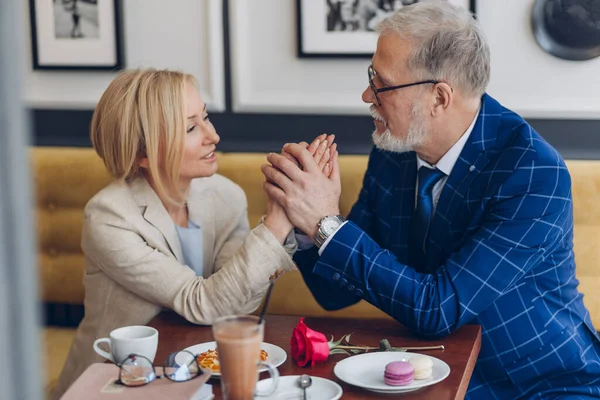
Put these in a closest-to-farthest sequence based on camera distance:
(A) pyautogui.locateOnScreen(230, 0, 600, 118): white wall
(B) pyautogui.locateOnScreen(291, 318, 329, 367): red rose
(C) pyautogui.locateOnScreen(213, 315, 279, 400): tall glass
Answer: (C) pyautogui.locateOnScreen(213, 315, 279, 400): tall glass
(B) pyautogui.locateOnScreen(291, 318, 329, 367): red rose
(A) pyautogui.locateOnScreen(230, 0, 600, 118): white wall

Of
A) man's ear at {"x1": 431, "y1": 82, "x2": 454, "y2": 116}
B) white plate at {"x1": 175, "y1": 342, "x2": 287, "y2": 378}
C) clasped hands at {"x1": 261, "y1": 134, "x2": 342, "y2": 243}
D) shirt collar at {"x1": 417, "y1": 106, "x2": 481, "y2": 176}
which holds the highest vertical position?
man's ear at {"x1": 431, "y1": 82, "x2": 454, "y2": 116}

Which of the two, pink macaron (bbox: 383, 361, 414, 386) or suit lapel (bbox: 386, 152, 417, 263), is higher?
suit lapel (bbox: 386, 152, 417, 263)

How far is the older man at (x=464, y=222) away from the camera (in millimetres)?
1720

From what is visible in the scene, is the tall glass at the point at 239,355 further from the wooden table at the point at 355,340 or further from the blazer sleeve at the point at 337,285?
the blazer sleeve at the point at 337,285

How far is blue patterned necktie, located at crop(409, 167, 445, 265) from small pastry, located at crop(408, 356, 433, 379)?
53 centimetres

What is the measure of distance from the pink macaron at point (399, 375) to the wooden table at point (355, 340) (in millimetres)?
26

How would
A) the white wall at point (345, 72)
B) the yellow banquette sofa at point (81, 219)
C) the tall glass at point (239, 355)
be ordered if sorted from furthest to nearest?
1. the white wall at point (345, 72)
2. the yellow banquette sofa at point (81, 219)
3. the tall glass at point (239, 355)

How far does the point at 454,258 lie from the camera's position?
68.4 inches

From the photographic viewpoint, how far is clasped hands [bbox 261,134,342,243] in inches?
72.4

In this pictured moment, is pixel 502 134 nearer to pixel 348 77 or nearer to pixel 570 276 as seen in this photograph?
pixel 570 276

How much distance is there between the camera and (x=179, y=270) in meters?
1.93

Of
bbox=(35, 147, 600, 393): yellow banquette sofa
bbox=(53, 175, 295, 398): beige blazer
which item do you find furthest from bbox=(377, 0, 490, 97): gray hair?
bbox=(35, 147, 600, 393): yellow banquette sofa

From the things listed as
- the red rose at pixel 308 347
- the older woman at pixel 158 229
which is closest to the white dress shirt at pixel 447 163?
the older woman at pixel 158 229

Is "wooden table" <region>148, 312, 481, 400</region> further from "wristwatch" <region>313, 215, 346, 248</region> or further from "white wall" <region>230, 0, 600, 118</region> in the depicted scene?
"white wall" <region>230, 0, 600, 118</region>
